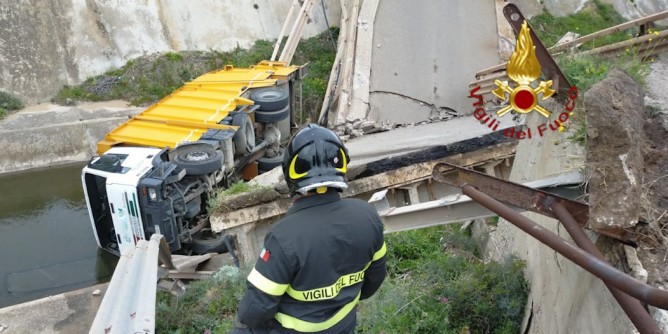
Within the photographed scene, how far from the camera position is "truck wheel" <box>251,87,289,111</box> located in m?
8.98

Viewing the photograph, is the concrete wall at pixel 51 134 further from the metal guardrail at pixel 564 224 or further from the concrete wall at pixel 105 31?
the metal guardrail at pixel 564 224

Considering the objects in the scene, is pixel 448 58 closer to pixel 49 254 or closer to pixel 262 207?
pixel 262 207

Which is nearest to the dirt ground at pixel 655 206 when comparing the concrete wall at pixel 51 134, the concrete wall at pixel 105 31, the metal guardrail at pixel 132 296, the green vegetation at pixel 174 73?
the metal guardrail at pixel 132 296

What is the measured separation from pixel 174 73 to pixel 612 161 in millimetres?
11930

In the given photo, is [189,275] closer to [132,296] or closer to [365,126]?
[132,296]

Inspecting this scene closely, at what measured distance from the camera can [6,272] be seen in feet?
26.5

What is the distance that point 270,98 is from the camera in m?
9.09

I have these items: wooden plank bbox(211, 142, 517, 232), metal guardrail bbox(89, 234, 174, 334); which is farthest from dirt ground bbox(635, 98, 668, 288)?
wooden plank bbox(211, 142, 517, 232)

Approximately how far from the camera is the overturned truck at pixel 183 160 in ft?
22.2

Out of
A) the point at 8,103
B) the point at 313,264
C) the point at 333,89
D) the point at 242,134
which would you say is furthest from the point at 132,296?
the point at 8,103

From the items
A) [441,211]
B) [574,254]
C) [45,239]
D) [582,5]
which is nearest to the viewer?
[574,254]

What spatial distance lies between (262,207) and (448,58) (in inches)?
199

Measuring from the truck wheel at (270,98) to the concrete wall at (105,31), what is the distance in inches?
199

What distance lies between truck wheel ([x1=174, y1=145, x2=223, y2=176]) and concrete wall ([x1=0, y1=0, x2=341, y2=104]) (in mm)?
6651
